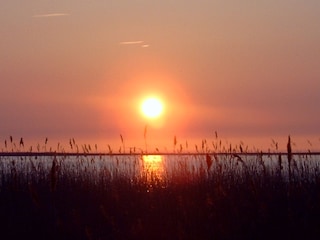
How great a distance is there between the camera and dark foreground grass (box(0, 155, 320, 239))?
35.4 ft

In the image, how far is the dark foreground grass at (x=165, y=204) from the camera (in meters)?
10.8

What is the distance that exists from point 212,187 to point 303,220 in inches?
153

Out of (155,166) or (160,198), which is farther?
(155,166)

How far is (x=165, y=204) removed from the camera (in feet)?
42.4

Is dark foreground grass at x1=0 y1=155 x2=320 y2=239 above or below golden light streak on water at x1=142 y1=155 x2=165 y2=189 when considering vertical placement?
below

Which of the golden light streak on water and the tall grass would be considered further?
the golden light streak on water

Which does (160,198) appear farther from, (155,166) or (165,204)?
(155,166)

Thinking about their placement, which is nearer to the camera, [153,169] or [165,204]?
[165,204]

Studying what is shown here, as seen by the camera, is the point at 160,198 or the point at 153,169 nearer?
the point at 160,198

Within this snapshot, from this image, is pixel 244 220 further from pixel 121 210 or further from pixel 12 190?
pixel 12 190

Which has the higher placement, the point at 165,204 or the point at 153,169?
the point at 153,169

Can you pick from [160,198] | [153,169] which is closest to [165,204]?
[160,198]

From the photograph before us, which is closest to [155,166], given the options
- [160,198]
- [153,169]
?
[153,169]

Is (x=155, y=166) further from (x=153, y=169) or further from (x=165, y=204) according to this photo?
(x=165, y=204)
